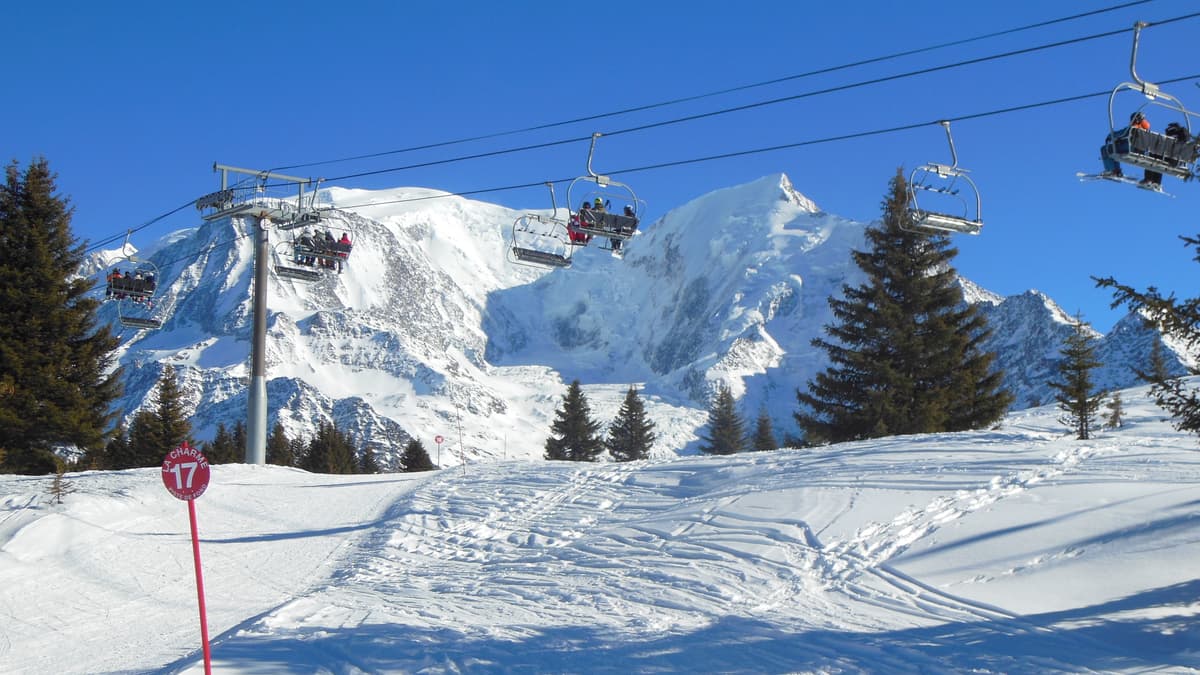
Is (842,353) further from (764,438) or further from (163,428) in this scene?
(764,438)

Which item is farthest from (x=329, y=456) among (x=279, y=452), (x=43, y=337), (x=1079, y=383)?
(x=1079, y=383)

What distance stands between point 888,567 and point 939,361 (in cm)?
2147

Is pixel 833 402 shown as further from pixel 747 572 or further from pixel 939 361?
pixel 747 572

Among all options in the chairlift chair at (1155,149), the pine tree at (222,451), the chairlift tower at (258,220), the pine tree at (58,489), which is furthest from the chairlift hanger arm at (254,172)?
the pine tree at (222,451)

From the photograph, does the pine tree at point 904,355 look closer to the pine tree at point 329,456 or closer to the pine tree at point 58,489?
the pine tree at point 58,489

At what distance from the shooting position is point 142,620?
50.3 feet

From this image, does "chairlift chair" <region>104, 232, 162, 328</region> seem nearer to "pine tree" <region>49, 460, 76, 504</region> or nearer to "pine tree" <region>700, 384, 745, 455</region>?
"pine tree" <region>49, 460, 76, 504</region>

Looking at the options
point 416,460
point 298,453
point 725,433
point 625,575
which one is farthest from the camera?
point 298,453

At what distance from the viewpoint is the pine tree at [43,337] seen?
32469mm

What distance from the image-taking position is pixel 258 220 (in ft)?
97.5

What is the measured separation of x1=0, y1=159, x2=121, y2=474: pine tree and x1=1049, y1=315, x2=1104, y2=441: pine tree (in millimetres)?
30474

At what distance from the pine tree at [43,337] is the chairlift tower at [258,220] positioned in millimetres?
6114

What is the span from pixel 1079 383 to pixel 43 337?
112 ft

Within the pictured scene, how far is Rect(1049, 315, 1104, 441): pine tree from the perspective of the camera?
104ft
